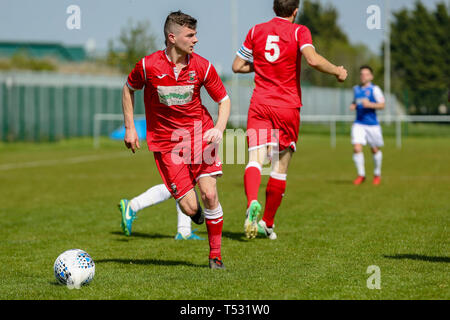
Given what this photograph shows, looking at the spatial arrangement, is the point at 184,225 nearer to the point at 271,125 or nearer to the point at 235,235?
the point at 235,235

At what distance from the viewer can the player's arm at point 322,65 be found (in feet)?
20.7

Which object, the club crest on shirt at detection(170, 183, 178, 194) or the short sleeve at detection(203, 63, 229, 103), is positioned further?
the club crest on shirt at detection(170, 183, 178, 194)

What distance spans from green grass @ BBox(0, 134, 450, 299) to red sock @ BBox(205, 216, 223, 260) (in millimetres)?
167

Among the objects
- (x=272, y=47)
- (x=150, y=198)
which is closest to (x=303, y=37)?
(x=272, y=47)

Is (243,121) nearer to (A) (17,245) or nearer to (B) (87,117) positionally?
(B) (87,117)

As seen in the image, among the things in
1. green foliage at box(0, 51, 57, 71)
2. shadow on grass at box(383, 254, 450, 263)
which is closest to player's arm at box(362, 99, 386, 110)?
shadow on grass at box(383, 254, 450, 263)

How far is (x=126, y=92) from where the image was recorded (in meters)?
5.81

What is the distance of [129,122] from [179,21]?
0.94 m

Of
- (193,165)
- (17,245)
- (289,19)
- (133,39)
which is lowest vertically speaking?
(17,245)

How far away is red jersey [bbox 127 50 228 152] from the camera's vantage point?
222 inches

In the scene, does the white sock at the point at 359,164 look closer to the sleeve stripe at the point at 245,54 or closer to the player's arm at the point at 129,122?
the sleeve stripe at the point at 245,54

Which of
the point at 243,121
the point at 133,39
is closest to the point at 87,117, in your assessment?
the point at 133,39

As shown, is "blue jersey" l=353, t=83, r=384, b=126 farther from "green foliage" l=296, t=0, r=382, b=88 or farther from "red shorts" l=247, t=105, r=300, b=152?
"green foliage" l=296, t=0, r=382, b=88

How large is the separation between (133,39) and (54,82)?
19.0ft
